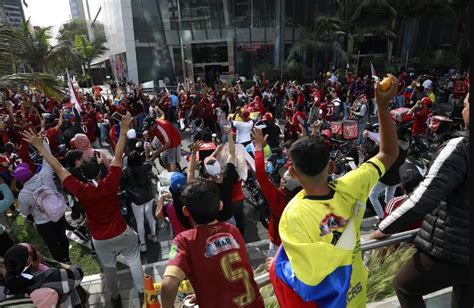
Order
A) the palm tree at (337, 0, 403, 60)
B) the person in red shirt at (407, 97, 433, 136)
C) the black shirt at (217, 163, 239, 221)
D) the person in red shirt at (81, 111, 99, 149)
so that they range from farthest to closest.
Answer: the palm tree at (337, 0, 403, 60) → the person in red shirt at (81, 111, 99, 149) → the person in red shirt at (407, 97, 433, 136) → the black shirt at (217, 163, 239, 221)

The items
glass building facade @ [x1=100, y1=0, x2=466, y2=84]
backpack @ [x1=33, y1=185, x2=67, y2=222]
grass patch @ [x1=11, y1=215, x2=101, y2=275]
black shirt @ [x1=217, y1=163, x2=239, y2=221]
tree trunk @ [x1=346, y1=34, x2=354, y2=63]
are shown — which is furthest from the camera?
glass building facade @ [x1=100, y1=0, x2=466, y2=84]

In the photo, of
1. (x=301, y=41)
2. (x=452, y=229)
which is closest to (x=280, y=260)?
(x=452, y=229)

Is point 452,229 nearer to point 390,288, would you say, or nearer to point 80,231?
point 390,288

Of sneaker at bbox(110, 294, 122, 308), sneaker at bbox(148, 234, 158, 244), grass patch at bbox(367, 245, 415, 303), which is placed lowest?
sneaker at bbox(148, 234, 158, 244)

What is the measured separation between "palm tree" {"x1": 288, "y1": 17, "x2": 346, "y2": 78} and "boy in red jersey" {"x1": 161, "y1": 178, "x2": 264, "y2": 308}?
2696 centimetres

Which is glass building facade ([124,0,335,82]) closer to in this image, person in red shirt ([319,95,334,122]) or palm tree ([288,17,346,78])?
palm tree ([288,17,346,78])

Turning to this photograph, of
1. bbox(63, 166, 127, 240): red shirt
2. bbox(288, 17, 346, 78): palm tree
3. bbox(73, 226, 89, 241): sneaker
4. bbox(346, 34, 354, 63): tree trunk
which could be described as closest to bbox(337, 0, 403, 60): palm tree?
bbox(346, 34, 354, 63): tree trunk

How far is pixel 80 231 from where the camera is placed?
620 cm

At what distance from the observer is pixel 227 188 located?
4.05m

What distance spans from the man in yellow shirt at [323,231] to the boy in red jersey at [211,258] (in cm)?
29

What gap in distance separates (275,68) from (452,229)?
29.8m

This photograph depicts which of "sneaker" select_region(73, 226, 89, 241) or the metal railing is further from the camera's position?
"sneaker" select_region(73, 226, 89, 241)

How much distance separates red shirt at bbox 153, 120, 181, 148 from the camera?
740 centimetres

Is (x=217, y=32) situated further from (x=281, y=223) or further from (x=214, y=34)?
(x=281, y=223)
